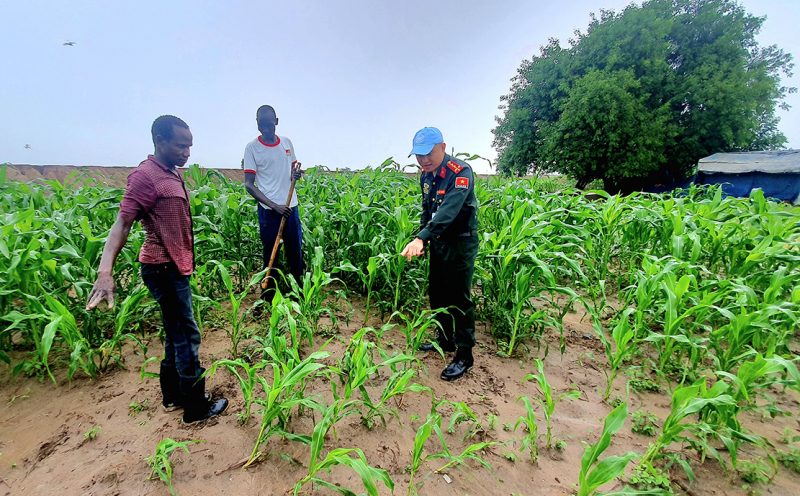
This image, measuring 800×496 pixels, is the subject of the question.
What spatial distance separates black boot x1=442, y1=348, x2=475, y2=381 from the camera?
2.25 metres

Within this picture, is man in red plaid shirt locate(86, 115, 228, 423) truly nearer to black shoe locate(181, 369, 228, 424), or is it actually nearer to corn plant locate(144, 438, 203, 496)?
black shoe locate(181, 369, 228, 424)

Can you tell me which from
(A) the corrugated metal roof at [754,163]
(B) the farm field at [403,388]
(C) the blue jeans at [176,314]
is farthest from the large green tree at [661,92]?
(C) the blue jeans at [176,314]

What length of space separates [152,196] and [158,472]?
122cm

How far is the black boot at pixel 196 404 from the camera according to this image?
1.75m

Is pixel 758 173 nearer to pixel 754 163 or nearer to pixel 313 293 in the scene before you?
pixel 754 163

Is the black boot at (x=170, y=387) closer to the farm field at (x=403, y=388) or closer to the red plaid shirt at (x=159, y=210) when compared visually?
the farm field at (x=403, y=388)

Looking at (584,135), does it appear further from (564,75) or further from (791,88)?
(791,88)

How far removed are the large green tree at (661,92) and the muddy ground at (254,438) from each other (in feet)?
50.6

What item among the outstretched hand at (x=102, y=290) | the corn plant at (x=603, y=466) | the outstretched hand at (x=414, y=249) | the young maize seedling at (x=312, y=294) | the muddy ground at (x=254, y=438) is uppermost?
the outstretched hand at (x=414, y=249)

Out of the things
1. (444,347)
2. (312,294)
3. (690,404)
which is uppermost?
(312,294)

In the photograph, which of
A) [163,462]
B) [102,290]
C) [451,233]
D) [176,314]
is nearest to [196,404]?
[163,462]

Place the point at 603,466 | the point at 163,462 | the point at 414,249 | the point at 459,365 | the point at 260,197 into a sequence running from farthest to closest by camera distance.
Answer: the point at 260,197 < the point at 459,365 < the point at 414,249 < the point at 163,462 < the point at 603,466

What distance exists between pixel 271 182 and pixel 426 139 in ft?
4.90

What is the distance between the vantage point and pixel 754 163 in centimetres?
1246
